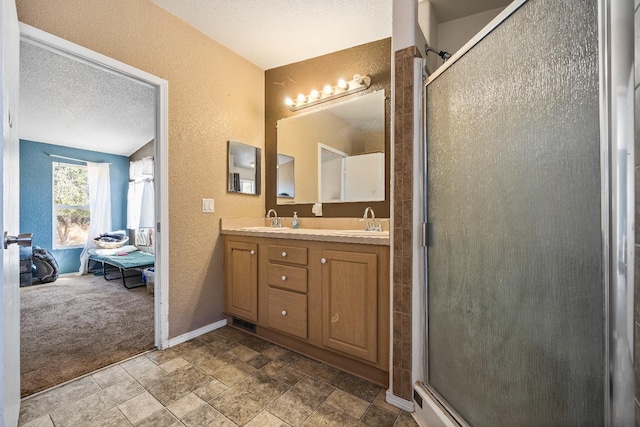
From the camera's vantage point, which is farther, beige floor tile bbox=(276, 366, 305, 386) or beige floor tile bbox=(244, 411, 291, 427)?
beige floor tile bbox=(276, 366, 305, 386)

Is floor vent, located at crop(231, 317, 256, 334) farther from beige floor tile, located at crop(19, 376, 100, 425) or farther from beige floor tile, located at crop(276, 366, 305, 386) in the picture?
beige floor tile, located at crop(19, 376, 100, 425)

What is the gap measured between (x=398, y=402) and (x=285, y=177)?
6.40ft

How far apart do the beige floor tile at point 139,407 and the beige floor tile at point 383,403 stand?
111cm

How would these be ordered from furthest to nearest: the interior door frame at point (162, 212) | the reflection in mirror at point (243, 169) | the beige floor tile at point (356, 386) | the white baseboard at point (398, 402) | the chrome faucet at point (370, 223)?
1. the reflection in mirror at point (243, 169)
2. the chrome faucet at point (370, 223)
3. the interior door frame at point (162, 212)
4. the beige floor tile at point (356, 386)
5. the white baseboard at point (398, 402)

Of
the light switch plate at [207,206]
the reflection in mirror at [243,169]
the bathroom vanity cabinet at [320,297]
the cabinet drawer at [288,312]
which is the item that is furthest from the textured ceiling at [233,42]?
the cabinet drawer at [288,312]

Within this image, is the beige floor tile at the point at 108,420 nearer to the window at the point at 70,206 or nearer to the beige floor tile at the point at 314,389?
the beige floor tile at the point at 314,389

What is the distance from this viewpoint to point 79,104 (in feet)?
10.7

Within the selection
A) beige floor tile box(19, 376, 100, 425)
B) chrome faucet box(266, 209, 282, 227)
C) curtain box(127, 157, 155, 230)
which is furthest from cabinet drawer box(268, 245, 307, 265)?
curtain box(127, 157, 155, 230)

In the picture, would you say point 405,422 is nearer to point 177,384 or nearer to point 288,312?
point 288,312

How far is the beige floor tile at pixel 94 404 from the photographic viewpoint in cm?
127

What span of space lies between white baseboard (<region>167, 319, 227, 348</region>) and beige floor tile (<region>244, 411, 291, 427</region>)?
1.04m

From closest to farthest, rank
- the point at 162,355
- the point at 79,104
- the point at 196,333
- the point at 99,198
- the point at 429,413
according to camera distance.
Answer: the point at 429,413
the point at 162,355
the point at 196,333
the point at 79,104
the point at 99,198

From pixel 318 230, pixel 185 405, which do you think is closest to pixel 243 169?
pixel 318 230

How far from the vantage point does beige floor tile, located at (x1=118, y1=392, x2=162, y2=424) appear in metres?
1.28
